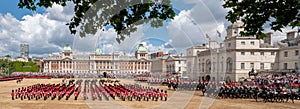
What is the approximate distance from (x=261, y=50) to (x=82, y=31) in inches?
2212

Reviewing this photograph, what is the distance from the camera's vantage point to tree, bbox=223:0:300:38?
18.7 ft

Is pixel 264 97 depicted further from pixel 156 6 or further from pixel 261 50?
pixel 261 50

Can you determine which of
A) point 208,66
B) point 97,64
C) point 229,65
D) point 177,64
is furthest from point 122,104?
point 97,64

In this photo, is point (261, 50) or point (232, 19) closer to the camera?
point (232, 19)

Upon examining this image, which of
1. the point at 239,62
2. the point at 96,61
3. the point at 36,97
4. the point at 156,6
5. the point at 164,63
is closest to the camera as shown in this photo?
the point at 156,6

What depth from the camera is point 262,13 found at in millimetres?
6020

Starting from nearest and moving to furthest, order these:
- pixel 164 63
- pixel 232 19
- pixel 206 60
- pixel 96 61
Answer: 1. pixel 232 19
2. pixel 206 60
3. pixel 164 63
4. pixel 96 61

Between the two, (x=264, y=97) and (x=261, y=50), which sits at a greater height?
(x=261, y=50)

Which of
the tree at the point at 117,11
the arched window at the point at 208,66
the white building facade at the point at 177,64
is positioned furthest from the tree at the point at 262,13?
the white building facade at the point at 177,64

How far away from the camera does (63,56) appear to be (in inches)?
6196

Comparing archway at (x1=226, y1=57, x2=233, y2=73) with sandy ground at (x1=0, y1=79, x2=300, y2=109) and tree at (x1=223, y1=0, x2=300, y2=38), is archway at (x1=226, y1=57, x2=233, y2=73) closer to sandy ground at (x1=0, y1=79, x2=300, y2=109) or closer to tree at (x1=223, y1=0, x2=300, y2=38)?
sandy ground at (x1=0, y1=79, x2=300, y2=109)

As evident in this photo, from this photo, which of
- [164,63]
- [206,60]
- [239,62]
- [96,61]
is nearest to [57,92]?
[239,62]

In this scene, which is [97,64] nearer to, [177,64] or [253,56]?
[177,64]

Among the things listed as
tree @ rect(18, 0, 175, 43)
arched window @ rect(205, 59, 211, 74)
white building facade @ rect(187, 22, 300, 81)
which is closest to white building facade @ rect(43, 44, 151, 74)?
arched window @ rect(205, 59, 211, 74)
